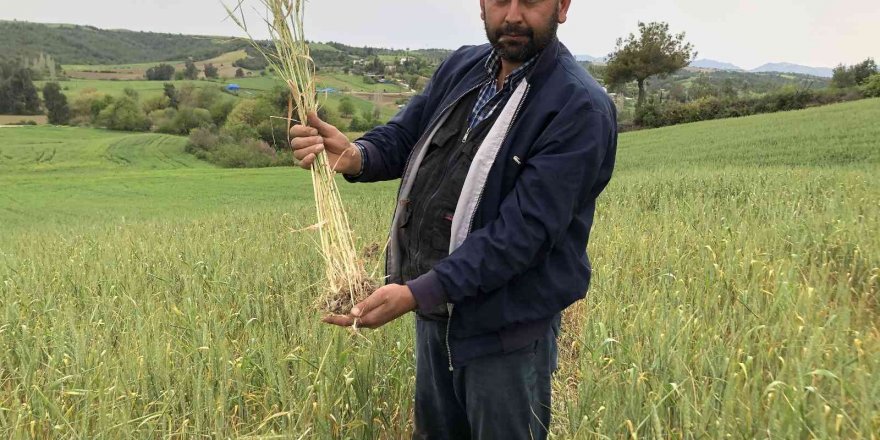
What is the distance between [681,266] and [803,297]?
118cm

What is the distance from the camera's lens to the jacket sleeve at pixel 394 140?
2.18 m

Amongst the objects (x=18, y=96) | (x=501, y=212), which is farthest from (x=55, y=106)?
(x=501, y=212)

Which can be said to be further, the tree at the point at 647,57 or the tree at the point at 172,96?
the tree at the point at 172,96

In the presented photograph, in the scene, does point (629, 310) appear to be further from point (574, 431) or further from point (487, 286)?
point (487, 286)

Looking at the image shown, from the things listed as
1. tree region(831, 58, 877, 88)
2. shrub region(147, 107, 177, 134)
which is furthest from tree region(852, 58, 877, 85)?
shrub region(147, 107, 177, 134)

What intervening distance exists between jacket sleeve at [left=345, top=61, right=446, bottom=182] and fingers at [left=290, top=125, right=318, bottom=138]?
9.3 inches

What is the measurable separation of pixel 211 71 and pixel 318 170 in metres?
74.5

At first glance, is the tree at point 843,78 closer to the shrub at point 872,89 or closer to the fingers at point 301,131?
the shrub at point 872,89

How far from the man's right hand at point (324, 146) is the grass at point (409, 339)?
0.36 metres

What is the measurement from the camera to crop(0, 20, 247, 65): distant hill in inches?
4060

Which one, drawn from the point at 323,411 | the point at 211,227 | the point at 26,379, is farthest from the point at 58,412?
the point at 211,227

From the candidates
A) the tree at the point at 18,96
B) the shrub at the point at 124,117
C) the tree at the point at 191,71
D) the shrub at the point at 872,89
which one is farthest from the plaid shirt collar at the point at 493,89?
the tree at the point at 191,71

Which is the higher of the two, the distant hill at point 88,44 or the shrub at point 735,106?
the distant hill at point 88,44

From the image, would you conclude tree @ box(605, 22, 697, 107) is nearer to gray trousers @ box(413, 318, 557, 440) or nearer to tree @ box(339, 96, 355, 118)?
tree @ box(339, 96, 355, 118)
